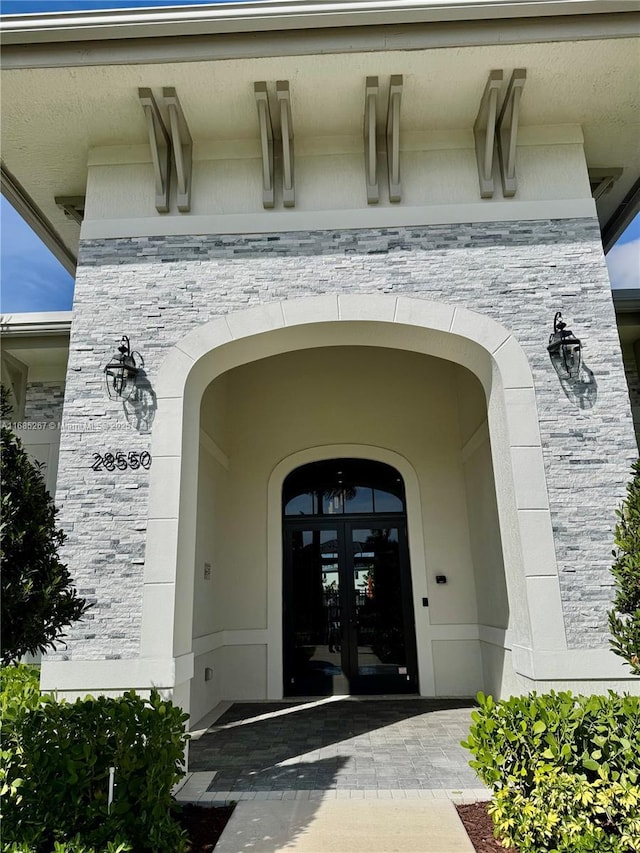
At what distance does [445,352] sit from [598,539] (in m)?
2.11

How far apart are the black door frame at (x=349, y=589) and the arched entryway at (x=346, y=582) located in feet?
0.04

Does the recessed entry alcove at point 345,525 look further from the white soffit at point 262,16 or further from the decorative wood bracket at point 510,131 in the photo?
the white soffit at point 262,16

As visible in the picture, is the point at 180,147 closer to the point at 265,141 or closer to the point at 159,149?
the point at 159,149

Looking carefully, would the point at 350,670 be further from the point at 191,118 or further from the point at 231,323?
the point at 191,118

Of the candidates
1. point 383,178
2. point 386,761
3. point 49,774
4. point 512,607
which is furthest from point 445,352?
point 49,774

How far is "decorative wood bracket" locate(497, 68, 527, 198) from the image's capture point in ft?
16.6

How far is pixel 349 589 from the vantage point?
26.0ft

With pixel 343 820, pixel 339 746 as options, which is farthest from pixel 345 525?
pixel 343 820

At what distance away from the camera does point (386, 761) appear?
4922 mm

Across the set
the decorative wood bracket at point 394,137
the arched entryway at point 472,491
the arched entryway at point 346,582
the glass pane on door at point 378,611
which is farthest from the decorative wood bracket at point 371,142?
the glass pane on door at point 378,611

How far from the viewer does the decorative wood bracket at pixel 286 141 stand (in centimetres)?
511

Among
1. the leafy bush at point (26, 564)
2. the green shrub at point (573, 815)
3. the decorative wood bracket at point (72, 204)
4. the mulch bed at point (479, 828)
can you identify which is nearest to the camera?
the green shrub at point (573, 815)

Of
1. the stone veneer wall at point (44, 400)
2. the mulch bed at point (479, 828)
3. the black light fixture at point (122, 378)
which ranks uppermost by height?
the stone veneer wall at point (44, 400)

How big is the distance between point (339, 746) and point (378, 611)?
8.44 feet
